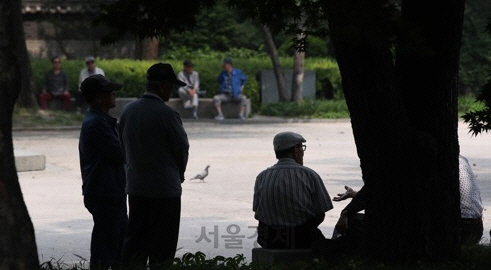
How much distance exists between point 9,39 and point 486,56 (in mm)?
34761

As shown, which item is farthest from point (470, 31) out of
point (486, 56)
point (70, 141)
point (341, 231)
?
point (341, 231)

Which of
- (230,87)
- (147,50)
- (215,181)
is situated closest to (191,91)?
(230,87)

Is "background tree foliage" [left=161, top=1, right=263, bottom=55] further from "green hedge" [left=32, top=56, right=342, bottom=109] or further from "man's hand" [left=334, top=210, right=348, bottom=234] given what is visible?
"man's hand" [left=334, top=210, right=348, bottom=234]

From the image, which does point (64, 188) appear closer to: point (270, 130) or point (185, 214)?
point (185, 214)

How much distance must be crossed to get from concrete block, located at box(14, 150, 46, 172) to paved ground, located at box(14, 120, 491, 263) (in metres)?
0.17

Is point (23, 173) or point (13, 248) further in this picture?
point (23, 173)

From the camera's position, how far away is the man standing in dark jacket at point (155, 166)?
8531mm

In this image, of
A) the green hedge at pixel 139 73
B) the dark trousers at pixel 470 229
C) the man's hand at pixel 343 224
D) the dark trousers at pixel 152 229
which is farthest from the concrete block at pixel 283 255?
the green hedge at pixel 139 73

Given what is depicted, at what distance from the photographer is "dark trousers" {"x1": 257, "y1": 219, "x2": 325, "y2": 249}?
28.7ft

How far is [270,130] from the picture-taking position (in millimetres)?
27328

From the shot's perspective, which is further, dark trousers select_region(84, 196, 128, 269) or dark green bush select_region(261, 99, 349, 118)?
dark green bush select_region(261, 99, 349, 118)

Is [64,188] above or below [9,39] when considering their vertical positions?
below

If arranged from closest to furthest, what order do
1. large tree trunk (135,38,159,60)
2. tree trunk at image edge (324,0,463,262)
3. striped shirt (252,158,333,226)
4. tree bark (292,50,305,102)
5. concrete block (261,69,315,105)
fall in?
tree trunk at image edge (324,0,463,262), striped shirt (252,158,333,226), tree bark (292,50,305,102), concrete block (261,69,315,105), large tree trunk (135,38,159,60)

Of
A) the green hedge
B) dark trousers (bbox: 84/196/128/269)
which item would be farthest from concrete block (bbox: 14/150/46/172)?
the green hedge
